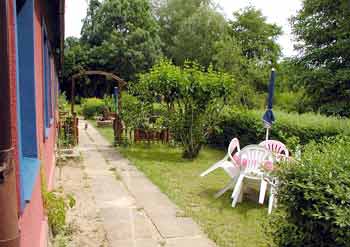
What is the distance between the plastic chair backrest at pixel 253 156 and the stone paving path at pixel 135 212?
54.0 inches

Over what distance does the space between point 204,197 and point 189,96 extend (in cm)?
357

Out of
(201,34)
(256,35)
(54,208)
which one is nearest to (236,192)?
(54,208)

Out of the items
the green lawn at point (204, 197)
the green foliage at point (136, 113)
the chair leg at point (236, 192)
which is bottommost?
the green lawn at point (204, 197)

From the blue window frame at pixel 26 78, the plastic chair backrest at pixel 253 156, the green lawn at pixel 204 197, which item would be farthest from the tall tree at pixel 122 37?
the blue window frame at pixel 26 78

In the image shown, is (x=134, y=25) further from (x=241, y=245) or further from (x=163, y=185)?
(x=241, y=245)

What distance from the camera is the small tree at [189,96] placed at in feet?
27.6

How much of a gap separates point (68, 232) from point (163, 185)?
8.35 feet

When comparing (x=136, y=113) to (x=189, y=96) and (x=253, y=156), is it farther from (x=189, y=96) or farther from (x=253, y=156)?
(x=253, y=156)

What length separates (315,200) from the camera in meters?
2.53

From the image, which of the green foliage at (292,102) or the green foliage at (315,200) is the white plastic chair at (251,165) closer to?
the green foliage at (315,200)

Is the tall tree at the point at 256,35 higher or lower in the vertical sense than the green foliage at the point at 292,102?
higher

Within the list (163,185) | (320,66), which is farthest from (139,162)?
(320,66)

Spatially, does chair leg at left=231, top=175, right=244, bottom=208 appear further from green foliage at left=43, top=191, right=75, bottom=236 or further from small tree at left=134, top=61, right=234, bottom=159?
small tree at left=134, top=61, right=234, bottom=159

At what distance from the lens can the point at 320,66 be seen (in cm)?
1717
